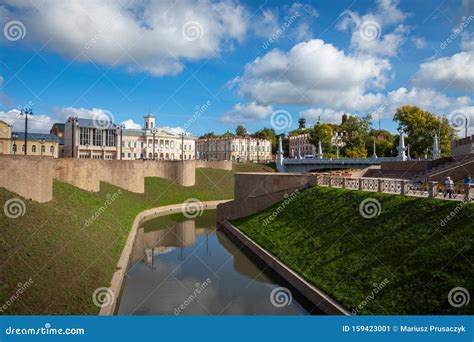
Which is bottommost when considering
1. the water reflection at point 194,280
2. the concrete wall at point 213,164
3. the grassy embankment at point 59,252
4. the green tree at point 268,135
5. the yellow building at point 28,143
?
the water reflection at point 194,280

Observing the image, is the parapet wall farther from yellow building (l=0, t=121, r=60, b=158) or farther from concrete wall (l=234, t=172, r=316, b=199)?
concrete wall (l=234, t=172, r=316, b=199)

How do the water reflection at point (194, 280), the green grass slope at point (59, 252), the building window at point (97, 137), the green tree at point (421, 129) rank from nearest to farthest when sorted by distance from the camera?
the green grass slope at point (59, 252)
the water reflection at point (194, 280)
the green tree at point (421, 129)
the building window at point (97, 137)

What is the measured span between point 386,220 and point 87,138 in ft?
225

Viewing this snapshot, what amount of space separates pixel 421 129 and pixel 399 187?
41.7 metres

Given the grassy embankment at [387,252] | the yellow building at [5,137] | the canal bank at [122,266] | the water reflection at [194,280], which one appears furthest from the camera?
the yellow building at [5,137]

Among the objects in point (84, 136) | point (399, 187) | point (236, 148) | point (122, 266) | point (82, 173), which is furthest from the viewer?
point (236, 148)

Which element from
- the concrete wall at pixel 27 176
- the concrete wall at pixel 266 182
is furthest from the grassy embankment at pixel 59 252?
the concrete wall at pixel 266 182

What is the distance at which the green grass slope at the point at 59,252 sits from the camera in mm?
13297

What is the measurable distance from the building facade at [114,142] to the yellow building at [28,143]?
5508 millimetres

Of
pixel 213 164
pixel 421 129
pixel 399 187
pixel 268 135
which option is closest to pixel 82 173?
pixel 399 187

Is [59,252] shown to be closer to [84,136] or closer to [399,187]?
[399,187]

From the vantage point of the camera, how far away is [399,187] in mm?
21625

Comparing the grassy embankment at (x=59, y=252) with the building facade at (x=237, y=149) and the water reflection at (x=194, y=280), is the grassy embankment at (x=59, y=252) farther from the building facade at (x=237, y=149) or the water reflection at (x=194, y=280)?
the building facade at (x=237, y=149)

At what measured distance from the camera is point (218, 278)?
2070cm
